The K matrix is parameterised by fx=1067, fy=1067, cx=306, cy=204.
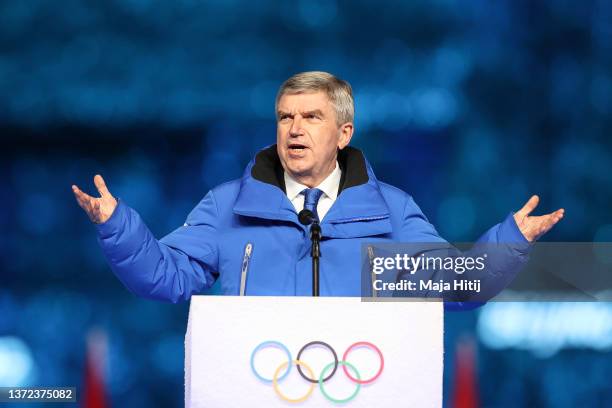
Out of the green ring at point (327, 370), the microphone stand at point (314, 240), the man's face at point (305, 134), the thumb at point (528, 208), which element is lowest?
the green ring at point (327, 370)

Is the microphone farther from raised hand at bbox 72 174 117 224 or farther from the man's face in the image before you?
raised hand at bbox 72 174 117 224

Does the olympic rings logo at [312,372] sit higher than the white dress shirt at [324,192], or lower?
lower

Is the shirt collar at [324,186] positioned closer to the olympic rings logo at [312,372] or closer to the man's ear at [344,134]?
the man's ear at [344,134]

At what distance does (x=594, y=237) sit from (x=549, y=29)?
88cm

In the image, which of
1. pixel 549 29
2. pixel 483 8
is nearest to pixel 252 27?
pixel 483 8

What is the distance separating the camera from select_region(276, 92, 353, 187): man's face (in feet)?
9.77

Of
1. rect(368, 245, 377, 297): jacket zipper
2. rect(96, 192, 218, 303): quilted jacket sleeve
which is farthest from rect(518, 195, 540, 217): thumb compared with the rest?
rect(96, 192, 218, 303): quilted jacket sleeve

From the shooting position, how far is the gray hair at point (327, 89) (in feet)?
9.85

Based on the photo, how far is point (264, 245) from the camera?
2.87m

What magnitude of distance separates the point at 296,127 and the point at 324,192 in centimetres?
21

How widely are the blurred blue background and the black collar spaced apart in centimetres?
125

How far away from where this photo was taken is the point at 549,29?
4418 mm

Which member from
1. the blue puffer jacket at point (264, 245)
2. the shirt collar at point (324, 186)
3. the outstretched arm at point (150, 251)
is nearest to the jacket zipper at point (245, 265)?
the blue puffer jacket at point (264, 245)

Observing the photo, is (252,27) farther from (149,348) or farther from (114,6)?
(149,348)
